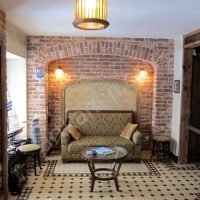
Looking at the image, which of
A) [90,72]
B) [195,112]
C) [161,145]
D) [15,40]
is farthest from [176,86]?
[15,40]

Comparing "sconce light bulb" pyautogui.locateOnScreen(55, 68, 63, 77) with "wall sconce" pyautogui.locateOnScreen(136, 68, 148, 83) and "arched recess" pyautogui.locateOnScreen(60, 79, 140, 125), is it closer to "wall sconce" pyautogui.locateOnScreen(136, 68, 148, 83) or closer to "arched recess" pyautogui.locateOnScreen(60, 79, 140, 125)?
"arched recess" pyautogui.locateOnScreen(60, 79, 140, 125)

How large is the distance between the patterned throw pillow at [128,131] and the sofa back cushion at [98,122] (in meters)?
0.17

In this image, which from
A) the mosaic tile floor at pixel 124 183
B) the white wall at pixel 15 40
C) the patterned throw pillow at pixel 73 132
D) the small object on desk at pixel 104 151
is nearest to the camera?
the mosaic tile floor at pixel 124 183

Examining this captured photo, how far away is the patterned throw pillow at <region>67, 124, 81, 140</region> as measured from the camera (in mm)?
4867

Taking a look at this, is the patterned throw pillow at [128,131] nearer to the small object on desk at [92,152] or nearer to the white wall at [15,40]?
the small object on desk at [92,152]

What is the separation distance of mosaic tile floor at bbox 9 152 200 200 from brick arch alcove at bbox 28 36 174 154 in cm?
96

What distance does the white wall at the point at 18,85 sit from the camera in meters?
4.84

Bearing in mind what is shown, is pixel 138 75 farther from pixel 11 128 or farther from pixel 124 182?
pixel 11 128

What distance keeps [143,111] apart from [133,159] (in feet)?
4.15

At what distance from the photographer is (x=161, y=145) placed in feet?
17.2

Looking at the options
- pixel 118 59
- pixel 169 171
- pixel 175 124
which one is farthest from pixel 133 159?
pixel 118 59

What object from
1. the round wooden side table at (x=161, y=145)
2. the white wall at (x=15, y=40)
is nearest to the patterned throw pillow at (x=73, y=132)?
the round wooden side table at (x=161, y=145)

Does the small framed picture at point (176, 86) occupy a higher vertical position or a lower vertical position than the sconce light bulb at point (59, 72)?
lower

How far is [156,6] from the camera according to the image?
2867mm
